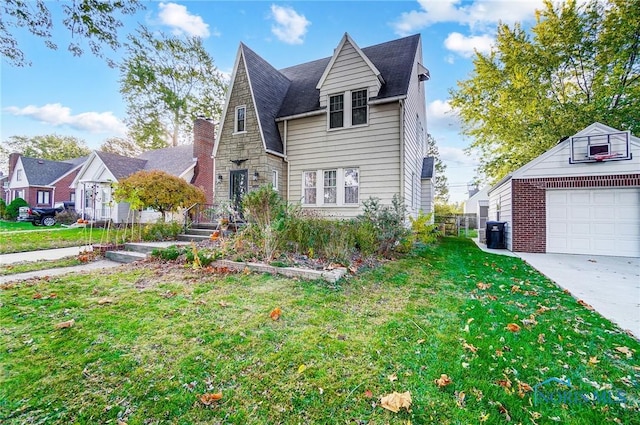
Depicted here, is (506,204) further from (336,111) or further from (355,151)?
(336,111)

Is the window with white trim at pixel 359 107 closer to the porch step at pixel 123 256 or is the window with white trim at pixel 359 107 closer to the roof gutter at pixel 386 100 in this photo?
the roof gutter at pixel 386 100

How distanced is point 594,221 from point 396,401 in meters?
10.8

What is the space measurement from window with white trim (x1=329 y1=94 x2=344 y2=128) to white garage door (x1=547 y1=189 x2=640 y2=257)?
7.60 m

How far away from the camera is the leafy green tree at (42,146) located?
4131 centimetres

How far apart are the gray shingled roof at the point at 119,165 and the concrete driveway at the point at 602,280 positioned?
73.4ft

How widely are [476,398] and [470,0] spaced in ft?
38.1

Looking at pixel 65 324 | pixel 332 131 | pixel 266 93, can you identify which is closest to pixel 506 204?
pixel 332 131

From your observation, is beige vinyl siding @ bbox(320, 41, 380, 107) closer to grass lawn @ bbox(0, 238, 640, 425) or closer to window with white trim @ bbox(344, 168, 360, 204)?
window with white trim @ bbox(344, 168, 360, 204)

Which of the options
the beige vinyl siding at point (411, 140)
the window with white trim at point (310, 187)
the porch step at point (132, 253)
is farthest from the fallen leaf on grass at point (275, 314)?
the window with white trim at point (310, 187)

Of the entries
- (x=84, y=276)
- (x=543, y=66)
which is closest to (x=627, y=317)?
(x=84, y=276)

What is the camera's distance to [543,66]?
1417 cm

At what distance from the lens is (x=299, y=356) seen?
8.11 feet

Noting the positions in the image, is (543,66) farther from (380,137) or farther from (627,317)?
(627,317)

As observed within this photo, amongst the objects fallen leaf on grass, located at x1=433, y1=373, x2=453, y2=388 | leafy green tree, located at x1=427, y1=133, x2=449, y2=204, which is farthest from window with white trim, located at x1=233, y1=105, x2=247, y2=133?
leafy green tree, located at x1=427, y1=133, x2=449, y2=204
